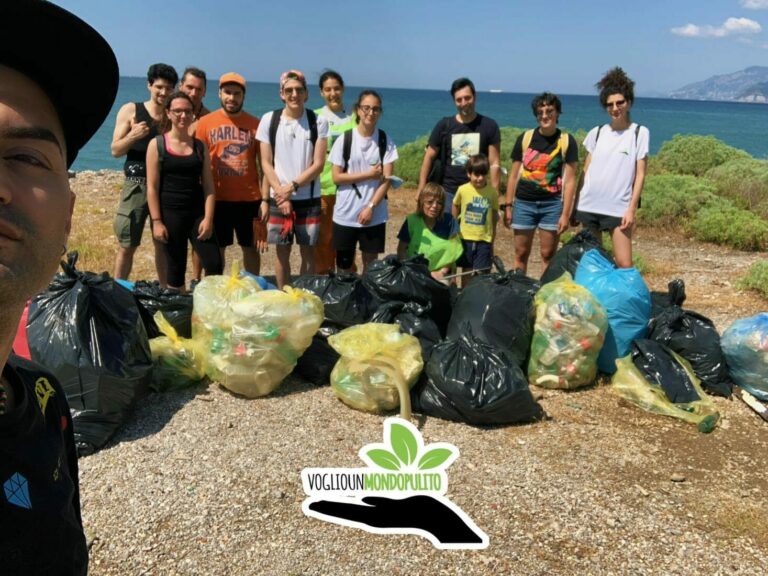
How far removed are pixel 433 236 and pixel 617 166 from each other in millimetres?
1560

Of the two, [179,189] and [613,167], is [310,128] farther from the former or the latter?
[613,167]

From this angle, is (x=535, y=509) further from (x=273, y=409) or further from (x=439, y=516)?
(x=273, y=409)

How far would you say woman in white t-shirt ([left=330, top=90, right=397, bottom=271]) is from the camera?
5066mm

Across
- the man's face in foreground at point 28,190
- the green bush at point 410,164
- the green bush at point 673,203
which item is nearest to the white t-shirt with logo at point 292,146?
the man's face in foreground at point 28,190

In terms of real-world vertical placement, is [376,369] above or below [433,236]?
below

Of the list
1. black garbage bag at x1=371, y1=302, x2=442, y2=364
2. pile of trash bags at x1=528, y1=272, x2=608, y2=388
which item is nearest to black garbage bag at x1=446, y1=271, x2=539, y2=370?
pile of trash bags at x1=528, y1=272, x2=608, y2=388

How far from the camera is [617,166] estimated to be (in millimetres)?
5051

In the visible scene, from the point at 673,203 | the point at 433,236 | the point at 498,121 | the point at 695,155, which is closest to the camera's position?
the point at 433,236

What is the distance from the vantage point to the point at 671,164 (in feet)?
49.5

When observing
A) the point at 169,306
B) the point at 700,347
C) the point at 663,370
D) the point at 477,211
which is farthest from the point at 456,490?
the point at 477,211

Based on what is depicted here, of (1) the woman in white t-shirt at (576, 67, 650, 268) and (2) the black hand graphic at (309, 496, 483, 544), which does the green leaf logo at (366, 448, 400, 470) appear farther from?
(1) the woman in white t-shirt at (576, 67, 650, 268)

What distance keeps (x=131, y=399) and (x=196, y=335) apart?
696mm

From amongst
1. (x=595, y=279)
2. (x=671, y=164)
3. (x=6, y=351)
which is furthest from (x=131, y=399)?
(x=671, y=164)

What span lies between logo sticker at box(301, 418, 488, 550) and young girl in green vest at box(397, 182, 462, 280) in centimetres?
190
